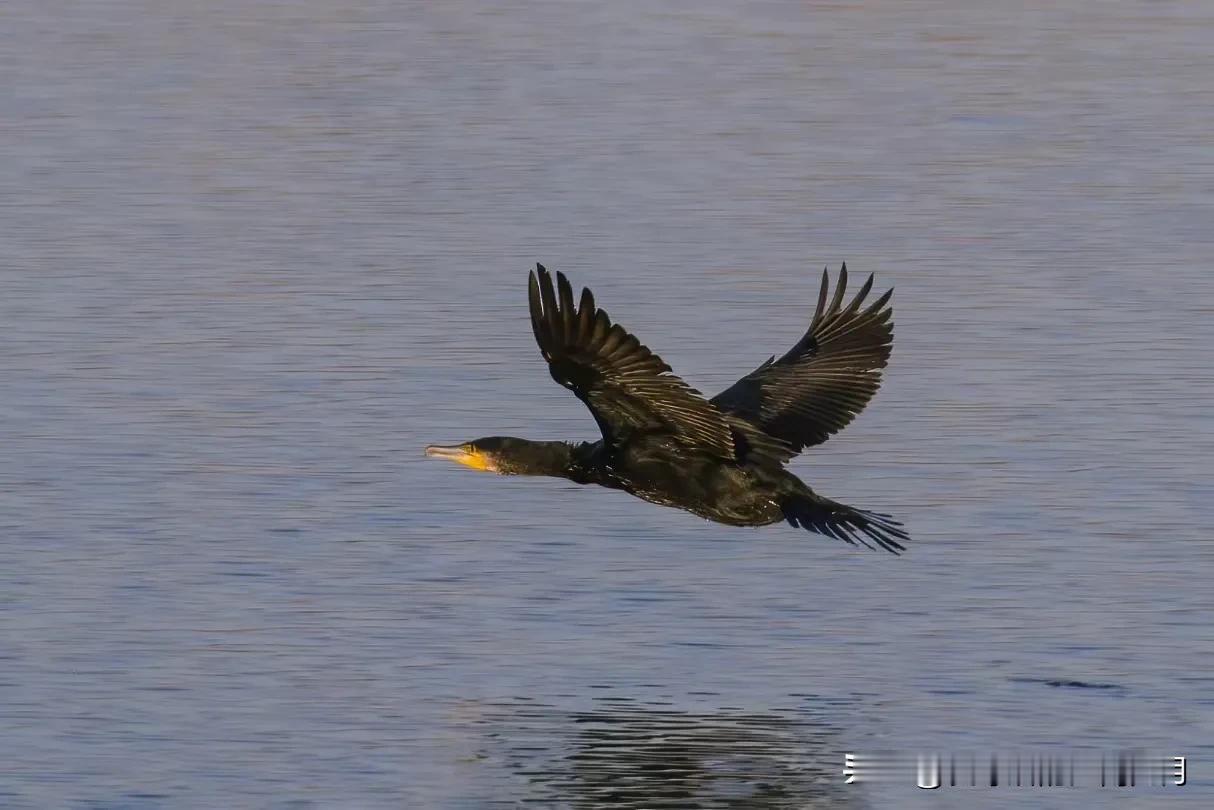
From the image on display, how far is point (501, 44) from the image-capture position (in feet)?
51.6

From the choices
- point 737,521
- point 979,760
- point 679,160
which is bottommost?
point 979,760

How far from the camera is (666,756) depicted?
7.04m

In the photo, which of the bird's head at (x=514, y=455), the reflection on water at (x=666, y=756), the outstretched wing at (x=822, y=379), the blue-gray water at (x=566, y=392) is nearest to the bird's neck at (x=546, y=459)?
the bird's head at (x=514, y=455)

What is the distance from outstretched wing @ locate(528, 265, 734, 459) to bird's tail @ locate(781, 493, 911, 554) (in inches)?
10.3

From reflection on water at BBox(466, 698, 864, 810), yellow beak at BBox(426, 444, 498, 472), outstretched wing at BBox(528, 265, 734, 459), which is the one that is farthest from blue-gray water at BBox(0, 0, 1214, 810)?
outstretched wing at BBox(528, 265, 734, 459)

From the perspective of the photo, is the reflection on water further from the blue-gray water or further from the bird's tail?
the bird's tail

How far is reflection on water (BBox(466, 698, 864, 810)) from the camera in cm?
682

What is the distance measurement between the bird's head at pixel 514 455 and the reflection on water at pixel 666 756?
983mm

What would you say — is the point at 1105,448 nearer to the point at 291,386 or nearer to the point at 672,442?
the point at 672,442

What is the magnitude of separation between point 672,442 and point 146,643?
5.63 feet

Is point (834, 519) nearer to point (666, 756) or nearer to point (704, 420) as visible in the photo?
point (704, 420)

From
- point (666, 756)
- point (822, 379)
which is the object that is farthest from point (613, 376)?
point (822, 379)

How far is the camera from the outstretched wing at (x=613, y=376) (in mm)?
7172

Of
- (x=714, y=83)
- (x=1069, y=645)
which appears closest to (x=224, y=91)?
(x=714, y=83)
